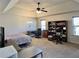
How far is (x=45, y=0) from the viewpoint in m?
6.54

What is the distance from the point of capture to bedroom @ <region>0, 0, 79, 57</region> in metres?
7.00

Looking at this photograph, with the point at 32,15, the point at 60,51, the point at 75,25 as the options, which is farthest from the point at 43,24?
the point at 60,51

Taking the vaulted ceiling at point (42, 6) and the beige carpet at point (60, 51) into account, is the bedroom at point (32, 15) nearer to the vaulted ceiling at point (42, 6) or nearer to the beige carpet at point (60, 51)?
the vaulted ceiling at point (42, 6)

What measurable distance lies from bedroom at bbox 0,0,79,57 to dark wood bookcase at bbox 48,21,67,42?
358 millimetres

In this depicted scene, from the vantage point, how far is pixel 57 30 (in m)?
8.35

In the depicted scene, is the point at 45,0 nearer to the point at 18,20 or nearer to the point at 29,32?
the point at 18,20

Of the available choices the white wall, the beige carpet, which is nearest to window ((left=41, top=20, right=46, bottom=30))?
the white wall

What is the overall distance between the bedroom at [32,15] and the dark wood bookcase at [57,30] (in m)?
0.36

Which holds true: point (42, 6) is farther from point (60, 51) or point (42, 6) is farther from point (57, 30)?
point (60, 51)

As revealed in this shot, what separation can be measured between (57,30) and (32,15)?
3645mm

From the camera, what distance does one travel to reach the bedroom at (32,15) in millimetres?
7000

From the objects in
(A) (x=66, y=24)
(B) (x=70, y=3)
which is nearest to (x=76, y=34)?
(A) (x=66, y=24)

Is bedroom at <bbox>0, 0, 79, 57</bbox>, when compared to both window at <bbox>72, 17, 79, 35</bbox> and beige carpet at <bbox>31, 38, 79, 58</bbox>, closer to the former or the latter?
window at <bbox>72, 17, 79, 35</bbox>

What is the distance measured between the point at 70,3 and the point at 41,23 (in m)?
4.45
